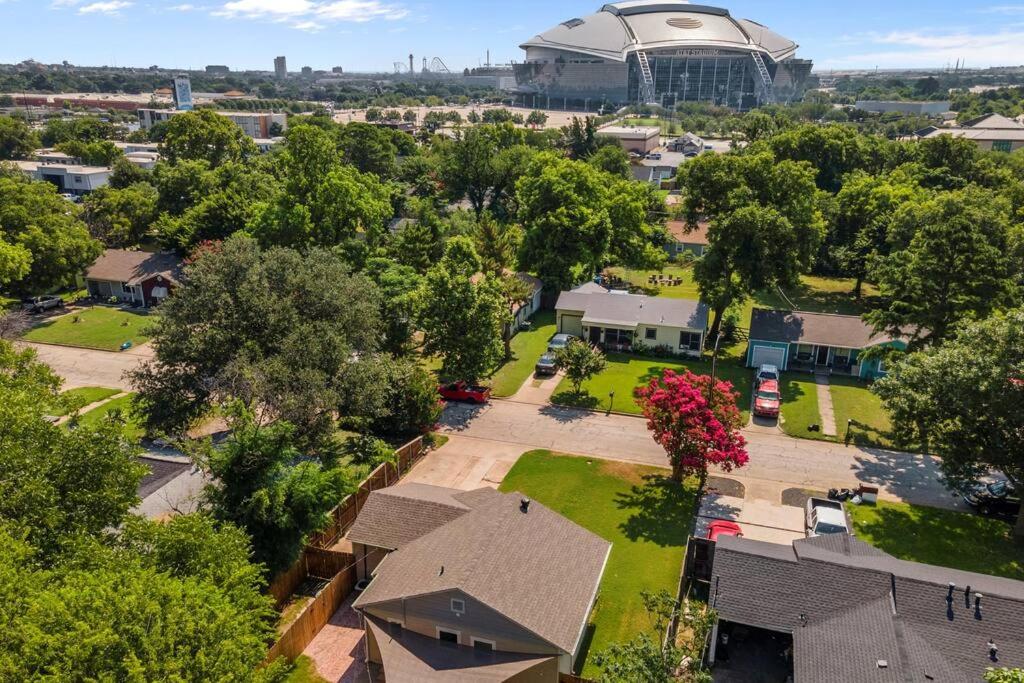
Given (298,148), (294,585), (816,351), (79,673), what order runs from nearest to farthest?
(79,673) → (294,585) → (816,351) → (298,148)

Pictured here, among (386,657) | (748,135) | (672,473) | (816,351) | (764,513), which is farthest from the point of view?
(748,135)

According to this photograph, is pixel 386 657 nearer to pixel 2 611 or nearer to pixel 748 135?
pixel 2 611

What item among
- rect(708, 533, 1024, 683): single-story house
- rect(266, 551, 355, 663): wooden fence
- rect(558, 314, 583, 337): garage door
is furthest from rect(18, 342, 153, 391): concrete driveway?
rect(708, 533, 1024, 683): single-story house

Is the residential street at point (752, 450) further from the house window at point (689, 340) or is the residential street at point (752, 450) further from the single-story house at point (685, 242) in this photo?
the single-story house at point (685, 242)

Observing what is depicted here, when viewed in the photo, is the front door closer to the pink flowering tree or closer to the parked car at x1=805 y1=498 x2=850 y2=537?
the pink flowering tree

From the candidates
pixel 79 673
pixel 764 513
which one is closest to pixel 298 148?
pixel 764 513

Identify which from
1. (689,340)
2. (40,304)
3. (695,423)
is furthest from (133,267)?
(695,423)

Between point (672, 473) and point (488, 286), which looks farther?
point (488, 286)
